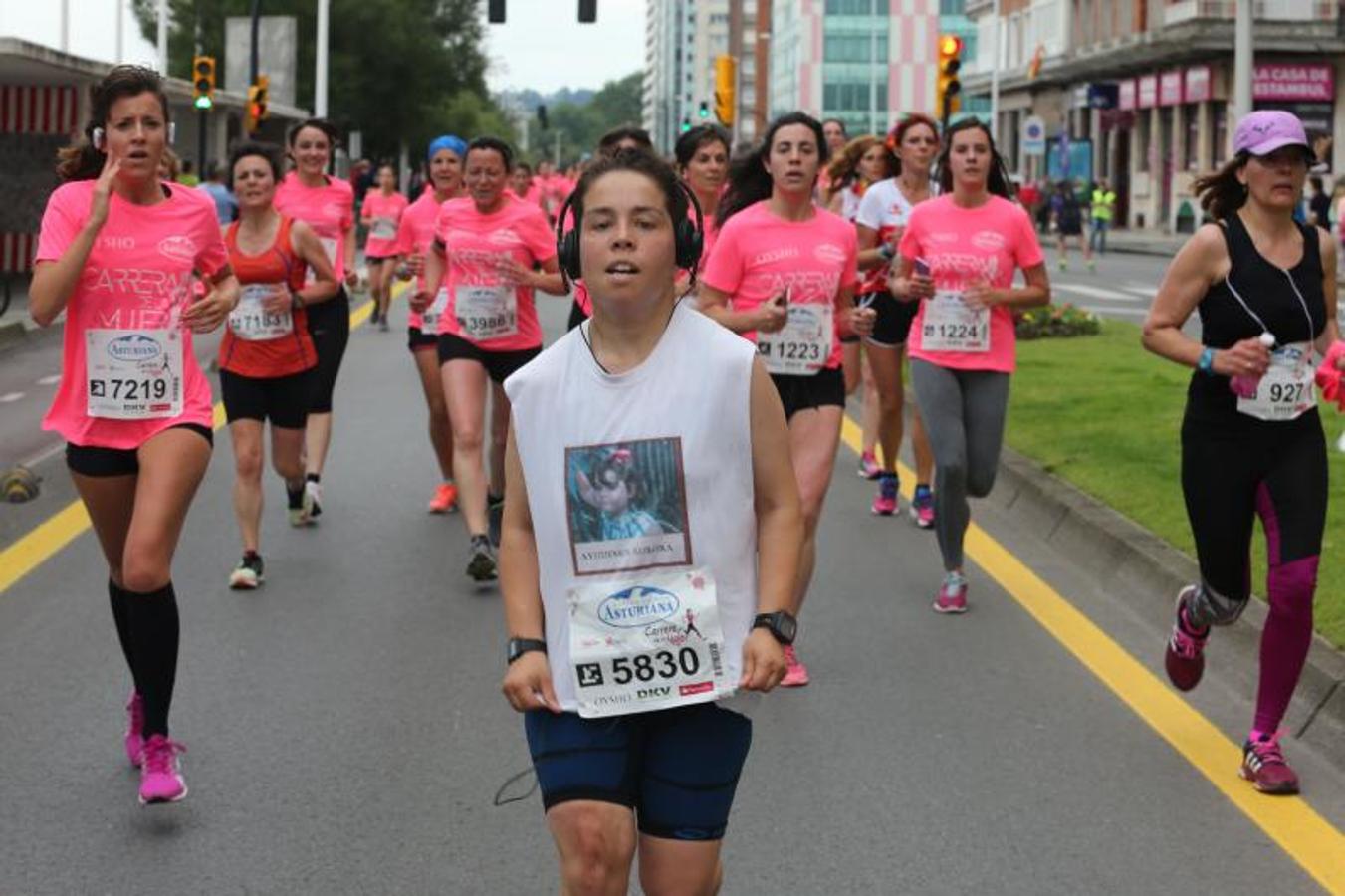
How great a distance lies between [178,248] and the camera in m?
6.18

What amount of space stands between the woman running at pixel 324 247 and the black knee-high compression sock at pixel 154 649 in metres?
4.45

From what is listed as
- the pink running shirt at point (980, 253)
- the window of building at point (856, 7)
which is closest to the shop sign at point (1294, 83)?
the pink running shirt at point (980, 253)

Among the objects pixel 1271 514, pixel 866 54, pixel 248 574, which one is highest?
pixel 866 54

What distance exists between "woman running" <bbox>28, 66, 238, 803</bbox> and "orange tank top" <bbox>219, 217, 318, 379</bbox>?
12.0 ft

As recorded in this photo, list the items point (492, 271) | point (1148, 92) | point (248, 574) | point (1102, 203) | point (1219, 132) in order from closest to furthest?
point (248, 574) → point (492, 271) → point (1102, 203) → point (1219, 132) → point (1148, 92)

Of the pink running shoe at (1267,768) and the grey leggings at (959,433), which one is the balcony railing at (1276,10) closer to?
the grey leggings at (959,433)

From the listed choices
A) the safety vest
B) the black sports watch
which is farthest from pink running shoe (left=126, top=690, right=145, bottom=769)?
the safety vest

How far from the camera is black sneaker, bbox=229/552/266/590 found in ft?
30.7

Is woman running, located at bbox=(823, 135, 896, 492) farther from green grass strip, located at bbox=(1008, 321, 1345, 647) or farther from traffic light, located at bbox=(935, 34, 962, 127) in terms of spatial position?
traffic light, located at bbox=(935, 34, 962, 127)

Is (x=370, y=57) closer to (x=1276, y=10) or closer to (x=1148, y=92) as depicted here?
(x=1148, y=92)

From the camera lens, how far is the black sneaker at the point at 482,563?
9.40 metres

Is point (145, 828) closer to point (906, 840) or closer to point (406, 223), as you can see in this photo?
point (906, 840)

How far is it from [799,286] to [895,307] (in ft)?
12.3

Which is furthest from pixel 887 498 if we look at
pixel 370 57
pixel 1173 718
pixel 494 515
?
pixel 370 57
